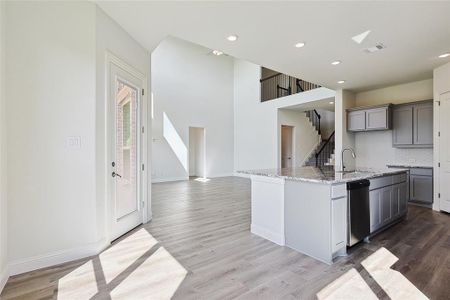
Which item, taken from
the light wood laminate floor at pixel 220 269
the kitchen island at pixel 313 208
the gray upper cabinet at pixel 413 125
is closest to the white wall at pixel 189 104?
the light wood laminate floor at pixel 220 269

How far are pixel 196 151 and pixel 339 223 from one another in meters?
8.31

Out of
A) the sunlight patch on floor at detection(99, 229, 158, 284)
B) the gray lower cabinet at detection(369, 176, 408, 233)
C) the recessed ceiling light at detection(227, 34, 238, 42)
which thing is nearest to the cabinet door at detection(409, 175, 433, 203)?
the gray lower cabinet at detection(369, 176, 408, 233)

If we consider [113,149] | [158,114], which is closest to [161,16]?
[113,149]

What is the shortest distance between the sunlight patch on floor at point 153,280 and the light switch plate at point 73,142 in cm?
149

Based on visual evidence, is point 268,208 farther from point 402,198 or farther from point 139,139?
point 402,198

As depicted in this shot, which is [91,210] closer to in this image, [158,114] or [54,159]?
[54,159]

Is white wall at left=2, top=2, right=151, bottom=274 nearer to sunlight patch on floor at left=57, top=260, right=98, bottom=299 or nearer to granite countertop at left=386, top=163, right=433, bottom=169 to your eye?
sunlight patch on floor at left=57, top=260, right=98, bottom=299

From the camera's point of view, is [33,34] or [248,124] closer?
[33,34]

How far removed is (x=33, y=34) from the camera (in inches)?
92.5

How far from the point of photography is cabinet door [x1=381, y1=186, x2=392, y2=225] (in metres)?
3.38

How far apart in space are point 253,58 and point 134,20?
1994 mm

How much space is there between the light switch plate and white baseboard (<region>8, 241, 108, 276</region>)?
3.72 feet

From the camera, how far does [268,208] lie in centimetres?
318

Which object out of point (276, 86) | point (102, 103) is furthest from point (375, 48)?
point (276, 86)
